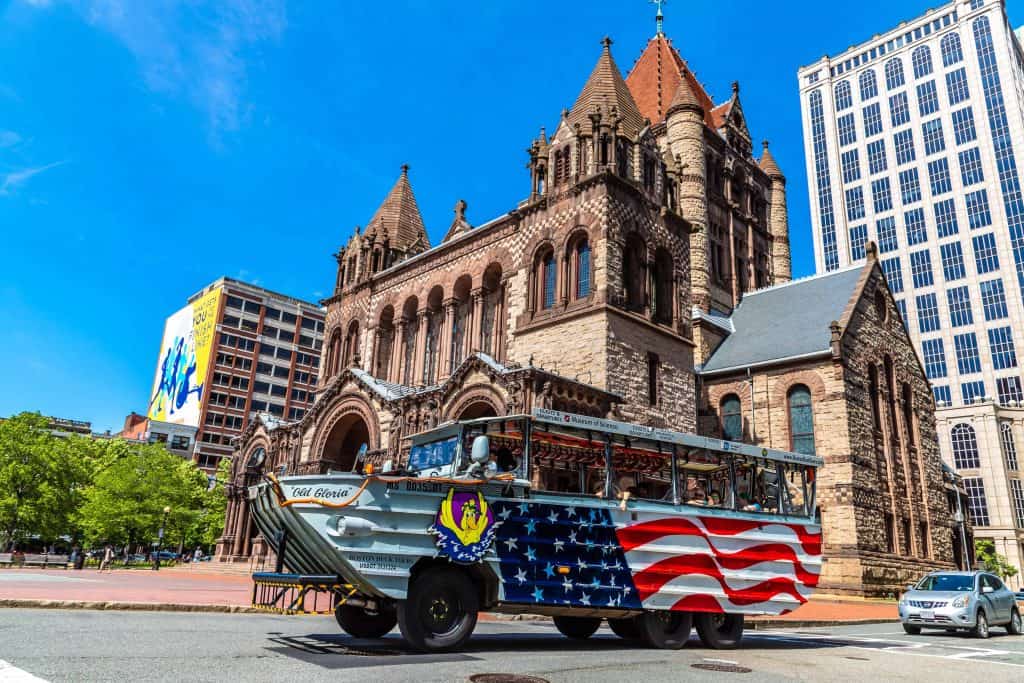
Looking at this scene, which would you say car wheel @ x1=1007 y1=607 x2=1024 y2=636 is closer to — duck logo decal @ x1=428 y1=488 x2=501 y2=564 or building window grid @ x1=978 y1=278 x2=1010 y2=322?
duck logo decal @ x1=428 y1=488 x2=501 y2=564

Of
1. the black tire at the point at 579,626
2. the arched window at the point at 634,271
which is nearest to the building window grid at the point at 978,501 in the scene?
the arched window at the point at 634,271

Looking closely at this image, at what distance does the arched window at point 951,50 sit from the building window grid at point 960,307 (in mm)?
30139

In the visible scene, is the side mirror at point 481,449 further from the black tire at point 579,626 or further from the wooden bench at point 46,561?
the wooden bench at point 46,561

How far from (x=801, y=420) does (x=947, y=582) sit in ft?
45.6

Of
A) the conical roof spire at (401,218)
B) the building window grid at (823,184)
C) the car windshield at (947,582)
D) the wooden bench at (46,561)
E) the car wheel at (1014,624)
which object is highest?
the building window grid at (823,184)

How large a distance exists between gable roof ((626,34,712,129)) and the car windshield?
3410 centimetres

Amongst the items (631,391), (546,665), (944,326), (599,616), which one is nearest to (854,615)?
(631,391)

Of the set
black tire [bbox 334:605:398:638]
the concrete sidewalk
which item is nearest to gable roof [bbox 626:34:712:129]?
the concrete sidewalk

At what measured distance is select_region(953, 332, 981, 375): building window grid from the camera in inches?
3027

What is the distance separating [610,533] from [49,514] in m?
43.7

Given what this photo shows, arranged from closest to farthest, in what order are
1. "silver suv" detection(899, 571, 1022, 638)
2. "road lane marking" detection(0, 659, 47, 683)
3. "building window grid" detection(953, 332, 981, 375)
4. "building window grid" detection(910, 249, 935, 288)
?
"road lane marking" detection(0, 659, 47, 683) < "silver suv" detection(899, 571, 1022, 638) < "building window grid" detection(953, 332, 981, 375) < "building window grid" detection(910, 249, 935, 288)

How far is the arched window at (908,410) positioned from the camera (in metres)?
33.9

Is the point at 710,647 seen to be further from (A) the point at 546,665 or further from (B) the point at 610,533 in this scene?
(A) the point at 546,665

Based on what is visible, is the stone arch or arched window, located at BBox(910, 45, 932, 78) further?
arched window, located at BBox(910, 45, 932, 78)
